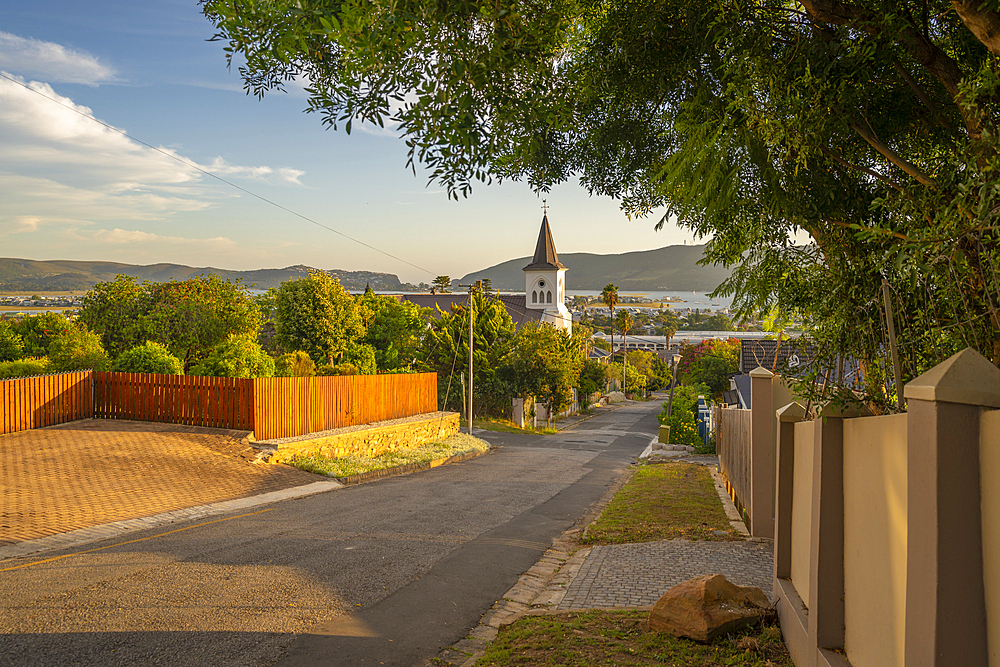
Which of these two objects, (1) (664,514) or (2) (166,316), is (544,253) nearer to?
(2) (166,316)

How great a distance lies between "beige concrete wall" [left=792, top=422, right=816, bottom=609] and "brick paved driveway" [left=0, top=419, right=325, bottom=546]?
968 cm

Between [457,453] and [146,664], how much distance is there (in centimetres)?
1727

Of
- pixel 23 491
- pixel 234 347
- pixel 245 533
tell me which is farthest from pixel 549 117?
pixel 234 347

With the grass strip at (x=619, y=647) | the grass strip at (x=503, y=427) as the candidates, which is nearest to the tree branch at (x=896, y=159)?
the grass strip at (x=619, y=647)

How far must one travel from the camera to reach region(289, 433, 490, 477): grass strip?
16.1 meters

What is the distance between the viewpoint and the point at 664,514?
11.0 metres

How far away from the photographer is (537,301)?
81562mm

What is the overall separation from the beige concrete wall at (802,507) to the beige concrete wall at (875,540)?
76 cm

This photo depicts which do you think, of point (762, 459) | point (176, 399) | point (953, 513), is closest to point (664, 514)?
point (762, 459)

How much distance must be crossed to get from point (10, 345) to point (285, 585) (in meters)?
25.1

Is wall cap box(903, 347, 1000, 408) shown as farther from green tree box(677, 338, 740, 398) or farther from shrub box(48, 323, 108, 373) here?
green tree box(677, 338, 740, 398)

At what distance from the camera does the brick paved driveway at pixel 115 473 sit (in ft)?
34.6

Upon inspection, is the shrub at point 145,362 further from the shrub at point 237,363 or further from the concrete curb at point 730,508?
the concrete curb at point 730,508

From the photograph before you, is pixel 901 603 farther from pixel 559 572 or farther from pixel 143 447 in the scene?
pixel 143 447
